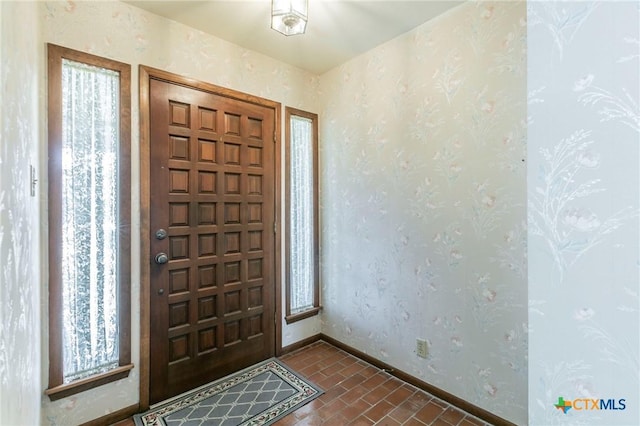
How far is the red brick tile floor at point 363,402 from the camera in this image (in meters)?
1.81

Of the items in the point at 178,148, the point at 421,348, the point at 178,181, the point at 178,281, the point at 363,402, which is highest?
the point at 178,148

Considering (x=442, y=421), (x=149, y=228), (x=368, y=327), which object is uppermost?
(x=149, y=228)

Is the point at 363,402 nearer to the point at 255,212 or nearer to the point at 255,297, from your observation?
the point at 255,297

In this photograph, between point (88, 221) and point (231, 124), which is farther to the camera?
point (231, 124)

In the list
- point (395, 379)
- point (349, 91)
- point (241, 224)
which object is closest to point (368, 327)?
point (395, 379)

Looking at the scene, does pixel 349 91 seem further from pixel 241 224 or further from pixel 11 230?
pixel 11 230

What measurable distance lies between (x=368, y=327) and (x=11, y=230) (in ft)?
7.60

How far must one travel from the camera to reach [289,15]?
158 centimetres

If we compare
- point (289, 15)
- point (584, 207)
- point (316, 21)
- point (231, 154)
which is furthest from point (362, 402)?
point (316, 21)

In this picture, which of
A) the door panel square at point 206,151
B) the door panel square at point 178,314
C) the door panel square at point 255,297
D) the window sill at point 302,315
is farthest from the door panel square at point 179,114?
the window sill at point 302,315

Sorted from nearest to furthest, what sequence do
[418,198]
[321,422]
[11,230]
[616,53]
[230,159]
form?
[616,53] < [11,230] < [321,422] < [418,198] < [230,159]

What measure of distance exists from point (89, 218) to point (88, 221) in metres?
0.02

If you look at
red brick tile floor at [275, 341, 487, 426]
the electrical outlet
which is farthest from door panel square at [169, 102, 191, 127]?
the electrical outlet

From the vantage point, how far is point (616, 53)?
57 centimetres
